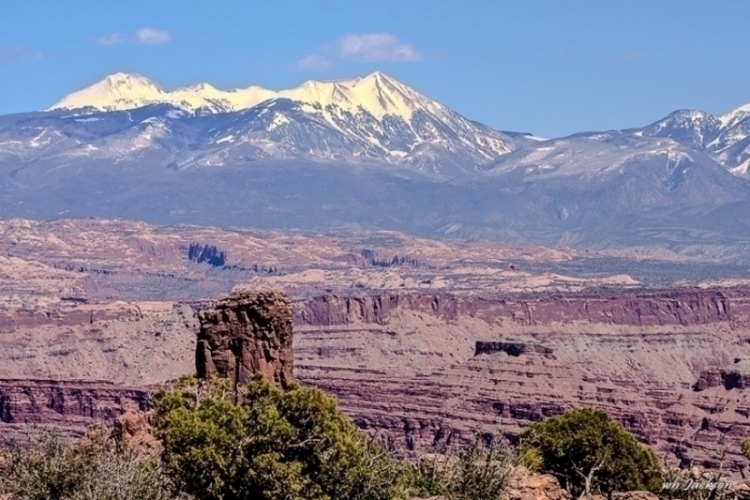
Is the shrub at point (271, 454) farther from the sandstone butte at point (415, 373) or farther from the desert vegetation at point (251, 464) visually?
the sandstone butte at point (415, 373)

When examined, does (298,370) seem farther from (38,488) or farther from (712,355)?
(38,488)

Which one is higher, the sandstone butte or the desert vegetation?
the desert vegetation

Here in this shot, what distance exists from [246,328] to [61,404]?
78669 mm

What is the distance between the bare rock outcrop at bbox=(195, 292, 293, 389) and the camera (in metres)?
57.4

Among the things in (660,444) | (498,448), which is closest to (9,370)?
(660,444)

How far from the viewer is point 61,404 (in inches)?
5281

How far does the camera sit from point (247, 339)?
2277 inches

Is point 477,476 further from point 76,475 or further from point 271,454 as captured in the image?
point 76,475

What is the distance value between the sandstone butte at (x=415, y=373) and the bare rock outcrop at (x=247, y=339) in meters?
28.8

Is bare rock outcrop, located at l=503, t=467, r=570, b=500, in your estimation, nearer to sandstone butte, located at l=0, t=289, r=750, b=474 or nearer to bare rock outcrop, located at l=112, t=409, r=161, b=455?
bare rock outcrop, located at l=112, t=409, r=161, b=455

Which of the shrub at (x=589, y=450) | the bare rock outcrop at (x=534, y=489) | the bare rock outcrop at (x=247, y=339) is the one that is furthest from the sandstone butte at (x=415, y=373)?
the bare rock outcrop at (x=534, y=489)

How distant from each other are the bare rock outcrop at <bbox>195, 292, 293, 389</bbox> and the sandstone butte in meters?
28.8

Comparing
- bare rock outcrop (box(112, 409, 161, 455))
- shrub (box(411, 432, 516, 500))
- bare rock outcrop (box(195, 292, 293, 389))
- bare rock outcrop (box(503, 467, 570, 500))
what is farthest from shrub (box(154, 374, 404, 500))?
bare rock outcrop (box(195, 292, 293, 389))

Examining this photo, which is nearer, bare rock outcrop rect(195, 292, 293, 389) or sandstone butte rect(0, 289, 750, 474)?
bare rock outcrop rect(195, 292, 293, 389)
